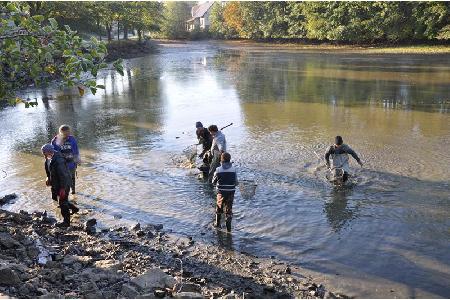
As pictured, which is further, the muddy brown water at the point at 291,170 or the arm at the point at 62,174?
the arm at the point at 62,174

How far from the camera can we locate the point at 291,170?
13602 mm

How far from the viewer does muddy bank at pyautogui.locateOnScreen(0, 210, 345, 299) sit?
21.9ft

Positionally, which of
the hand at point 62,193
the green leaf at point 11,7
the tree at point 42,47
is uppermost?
the green leaf at point 11,7

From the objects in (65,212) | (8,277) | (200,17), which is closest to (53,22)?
(8,277)

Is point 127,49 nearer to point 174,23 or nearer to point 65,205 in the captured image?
→ point 174,23

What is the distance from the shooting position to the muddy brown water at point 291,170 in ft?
28.8

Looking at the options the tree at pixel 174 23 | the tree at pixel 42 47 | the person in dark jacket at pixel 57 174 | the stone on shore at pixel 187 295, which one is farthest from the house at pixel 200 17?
the stone on shore at pixel 187 295

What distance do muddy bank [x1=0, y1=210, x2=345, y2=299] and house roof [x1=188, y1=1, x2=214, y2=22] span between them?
110031 mm

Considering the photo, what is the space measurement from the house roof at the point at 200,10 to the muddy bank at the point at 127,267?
110031 millimetres

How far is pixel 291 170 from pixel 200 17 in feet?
354

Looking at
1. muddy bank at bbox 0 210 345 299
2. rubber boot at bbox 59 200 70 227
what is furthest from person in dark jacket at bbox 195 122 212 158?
rubber boot at bbox 59 200 70 227

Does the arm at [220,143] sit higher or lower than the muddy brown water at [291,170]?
higher

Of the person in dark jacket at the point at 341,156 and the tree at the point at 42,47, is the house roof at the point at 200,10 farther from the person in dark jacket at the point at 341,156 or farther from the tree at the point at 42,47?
the tree at the point at 42,47

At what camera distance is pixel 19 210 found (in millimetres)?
11125
